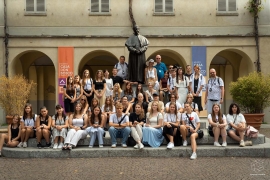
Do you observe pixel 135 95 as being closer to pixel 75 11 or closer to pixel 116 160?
pixel 116 160

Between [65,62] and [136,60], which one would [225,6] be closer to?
[65,62]

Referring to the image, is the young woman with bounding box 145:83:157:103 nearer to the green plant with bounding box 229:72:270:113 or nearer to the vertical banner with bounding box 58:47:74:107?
the green plant with bounding box 229:72:270:113

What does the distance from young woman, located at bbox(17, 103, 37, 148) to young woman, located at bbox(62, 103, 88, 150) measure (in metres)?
0.94

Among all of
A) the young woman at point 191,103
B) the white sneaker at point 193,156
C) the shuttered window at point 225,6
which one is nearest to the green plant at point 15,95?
the young woman at point 191,103

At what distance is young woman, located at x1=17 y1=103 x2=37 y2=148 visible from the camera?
1052 centimetres

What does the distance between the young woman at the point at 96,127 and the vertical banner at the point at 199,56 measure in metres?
11.7

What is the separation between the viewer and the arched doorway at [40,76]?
2448 cm

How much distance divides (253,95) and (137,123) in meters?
7.47

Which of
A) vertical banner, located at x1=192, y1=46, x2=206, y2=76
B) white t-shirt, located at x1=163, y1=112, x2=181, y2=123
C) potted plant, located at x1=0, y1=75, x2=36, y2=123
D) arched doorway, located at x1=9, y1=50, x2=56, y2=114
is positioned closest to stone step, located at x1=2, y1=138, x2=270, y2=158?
white t-shirt, located at x1=163, y1=112, x2=181, y2=123

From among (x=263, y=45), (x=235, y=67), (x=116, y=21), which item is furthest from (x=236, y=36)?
(x=116, y=21)

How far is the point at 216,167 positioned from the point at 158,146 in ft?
6.39

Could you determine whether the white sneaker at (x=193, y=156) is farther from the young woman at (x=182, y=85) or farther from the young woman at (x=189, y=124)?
the young woman at (x=182, y=85)

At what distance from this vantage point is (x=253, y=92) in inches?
649

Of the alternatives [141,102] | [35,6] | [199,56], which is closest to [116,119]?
[141,102]
